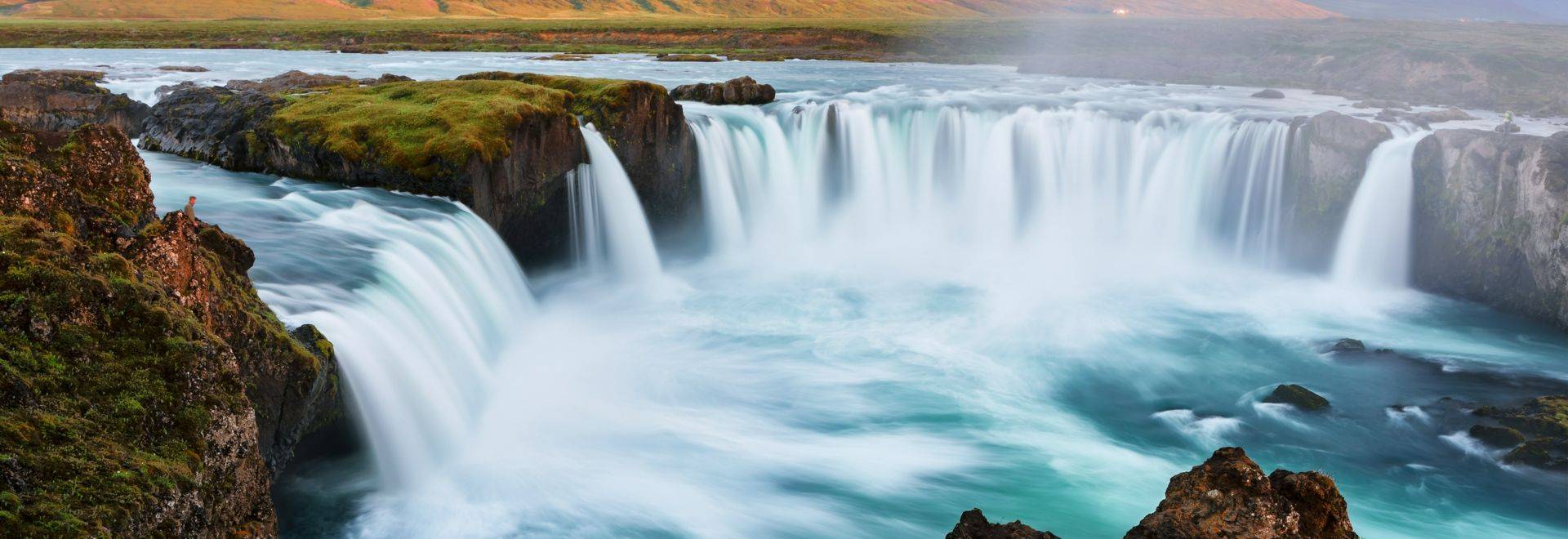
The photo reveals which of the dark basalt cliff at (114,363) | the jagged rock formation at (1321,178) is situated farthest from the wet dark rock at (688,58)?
the dark basalt cliff at (114,363)

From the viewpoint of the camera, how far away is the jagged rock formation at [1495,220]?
69.3 feet

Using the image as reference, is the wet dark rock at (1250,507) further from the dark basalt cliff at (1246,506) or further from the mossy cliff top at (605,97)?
the mossy cliff top at (605,97)

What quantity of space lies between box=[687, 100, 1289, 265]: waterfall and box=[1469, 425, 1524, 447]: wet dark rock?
38.4 ft

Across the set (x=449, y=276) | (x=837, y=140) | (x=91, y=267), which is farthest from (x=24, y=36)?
(x=91, y=267)

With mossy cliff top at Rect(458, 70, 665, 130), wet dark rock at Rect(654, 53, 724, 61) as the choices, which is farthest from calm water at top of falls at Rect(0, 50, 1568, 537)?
wet dark rock at Rect(654, 53, 724, 61)

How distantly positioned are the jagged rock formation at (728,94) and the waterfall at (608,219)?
24.9 ft

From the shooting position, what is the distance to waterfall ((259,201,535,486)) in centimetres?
1236

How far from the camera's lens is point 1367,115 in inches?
1271

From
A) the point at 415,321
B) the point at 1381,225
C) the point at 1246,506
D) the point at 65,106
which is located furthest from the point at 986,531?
the point at 65,106

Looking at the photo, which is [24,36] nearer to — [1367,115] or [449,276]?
[449,276]

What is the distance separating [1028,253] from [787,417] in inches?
569

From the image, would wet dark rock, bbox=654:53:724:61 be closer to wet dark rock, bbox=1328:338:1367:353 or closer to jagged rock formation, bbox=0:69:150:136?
jagged rock formation, bbox=0:69:150:136

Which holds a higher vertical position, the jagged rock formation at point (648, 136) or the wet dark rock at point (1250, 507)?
the jagged rock formation at point (648, 136)

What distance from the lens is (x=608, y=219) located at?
2427 cm
